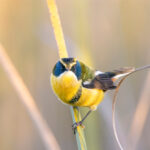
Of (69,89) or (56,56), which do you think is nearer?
(69,89)

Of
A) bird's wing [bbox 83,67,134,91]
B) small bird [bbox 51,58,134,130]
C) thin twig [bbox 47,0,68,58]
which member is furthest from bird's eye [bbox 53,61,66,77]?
bird's wing [bbox 83,67,134,91]

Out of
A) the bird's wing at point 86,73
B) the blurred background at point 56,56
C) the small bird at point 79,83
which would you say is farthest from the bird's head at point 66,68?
Result: the blurred background at point 56,56

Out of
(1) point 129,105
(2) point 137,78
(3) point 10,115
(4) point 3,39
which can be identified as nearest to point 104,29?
(2) point 137,78

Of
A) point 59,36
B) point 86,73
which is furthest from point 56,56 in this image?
point 59,36

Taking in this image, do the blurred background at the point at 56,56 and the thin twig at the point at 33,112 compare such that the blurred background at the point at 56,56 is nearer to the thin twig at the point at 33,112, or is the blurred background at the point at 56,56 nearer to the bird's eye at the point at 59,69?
the bird's eye at the point at 59,69

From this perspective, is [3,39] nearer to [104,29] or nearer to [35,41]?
[35,41]

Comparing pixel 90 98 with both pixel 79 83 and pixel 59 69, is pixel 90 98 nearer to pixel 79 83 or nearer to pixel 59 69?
pixel 79 83
